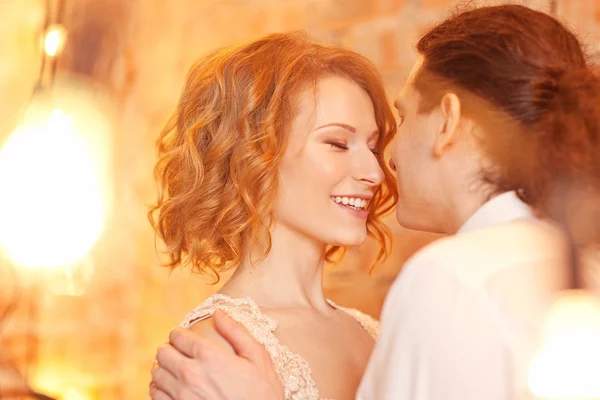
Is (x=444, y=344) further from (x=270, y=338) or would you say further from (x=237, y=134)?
(x=237, y=134)

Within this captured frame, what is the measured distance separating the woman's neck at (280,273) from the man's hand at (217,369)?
0.18 metres

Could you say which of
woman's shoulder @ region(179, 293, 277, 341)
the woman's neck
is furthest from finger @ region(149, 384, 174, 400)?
the woman's neck

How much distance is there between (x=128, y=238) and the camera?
8.63 feet

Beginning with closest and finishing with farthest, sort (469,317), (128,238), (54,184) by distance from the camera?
1. (469,317)
2. (54,184)
3. (128,238)

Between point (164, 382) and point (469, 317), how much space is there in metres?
0.68

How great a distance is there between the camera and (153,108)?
260cm

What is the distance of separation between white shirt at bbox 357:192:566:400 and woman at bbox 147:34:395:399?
0.55m

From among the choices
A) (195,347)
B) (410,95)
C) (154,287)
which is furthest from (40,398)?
(410,95)

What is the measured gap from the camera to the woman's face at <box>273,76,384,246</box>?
1661mm

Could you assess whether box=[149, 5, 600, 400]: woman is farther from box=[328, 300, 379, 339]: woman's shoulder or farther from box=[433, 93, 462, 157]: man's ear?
box=[328, 300, 379, 339]: woman's shoulder

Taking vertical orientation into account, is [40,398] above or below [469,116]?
below

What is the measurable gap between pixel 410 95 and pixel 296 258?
460 millimetres

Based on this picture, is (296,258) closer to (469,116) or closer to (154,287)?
(469,116)

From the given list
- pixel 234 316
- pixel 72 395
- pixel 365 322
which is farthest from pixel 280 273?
pixel 72 395
